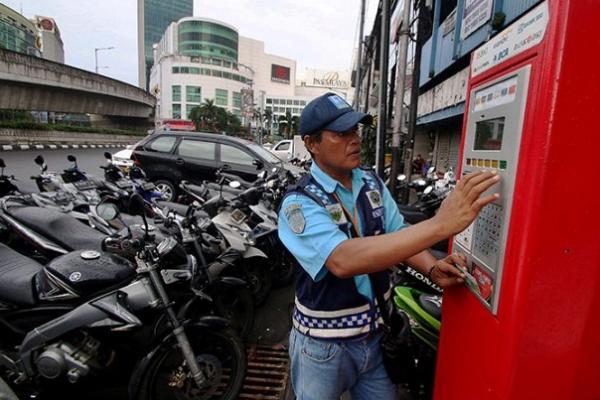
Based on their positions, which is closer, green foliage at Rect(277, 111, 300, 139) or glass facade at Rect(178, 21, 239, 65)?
green foliage at Rect(277, 111, 300, 139)

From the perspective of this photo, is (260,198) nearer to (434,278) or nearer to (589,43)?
(434,278)

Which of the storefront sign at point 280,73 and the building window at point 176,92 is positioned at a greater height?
the storefront sign at point 280,73

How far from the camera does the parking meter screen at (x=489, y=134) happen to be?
1.06m

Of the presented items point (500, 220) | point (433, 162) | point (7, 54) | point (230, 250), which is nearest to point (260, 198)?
point (230, 250)

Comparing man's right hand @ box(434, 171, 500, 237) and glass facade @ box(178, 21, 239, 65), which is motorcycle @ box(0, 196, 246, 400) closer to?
man's right hand @ box(434, 171, 500, 237)

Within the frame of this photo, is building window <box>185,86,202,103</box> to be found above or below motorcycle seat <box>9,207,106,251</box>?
above

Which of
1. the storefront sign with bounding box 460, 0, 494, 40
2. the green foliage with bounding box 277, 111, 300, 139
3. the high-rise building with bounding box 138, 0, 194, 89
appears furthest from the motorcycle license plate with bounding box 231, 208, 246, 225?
the high-rise building with bounding box 138, 0, 194, 89

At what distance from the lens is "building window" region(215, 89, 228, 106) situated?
2968 inches

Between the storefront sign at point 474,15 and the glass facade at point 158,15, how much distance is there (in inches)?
4217

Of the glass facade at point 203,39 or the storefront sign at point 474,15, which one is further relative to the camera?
the glass facade at point 203,39

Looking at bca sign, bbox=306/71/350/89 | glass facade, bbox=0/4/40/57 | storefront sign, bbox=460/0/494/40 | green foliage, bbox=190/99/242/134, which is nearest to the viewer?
storefront sign, bbox=460/0/494/40

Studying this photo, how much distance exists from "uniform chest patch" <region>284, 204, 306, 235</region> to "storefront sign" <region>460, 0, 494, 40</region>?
23.0 ft

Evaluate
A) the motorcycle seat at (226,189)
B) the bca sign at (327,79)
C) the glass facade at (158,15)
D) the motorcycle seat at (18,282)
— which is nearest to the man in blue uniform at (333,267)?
the motorcycle seat at (18,282)

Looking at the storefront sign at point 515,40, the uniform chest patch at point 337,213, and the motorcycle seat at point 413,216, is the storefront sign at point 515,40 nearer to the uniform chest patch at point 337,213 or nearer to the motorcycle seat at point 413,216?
the uniform chest patch at point 337,213
